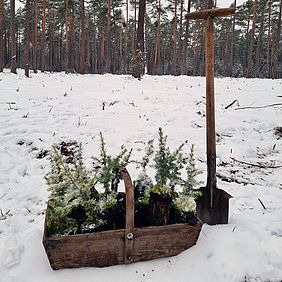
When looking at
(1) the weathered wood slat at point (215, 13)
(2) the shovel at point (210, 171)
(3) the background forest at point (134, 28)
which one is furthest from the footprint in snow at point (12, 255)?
(3) the background forest at point (134, 28)

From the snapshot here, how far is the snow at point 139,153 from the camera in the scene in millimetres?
2072

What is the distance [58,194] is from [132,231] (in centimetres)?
69

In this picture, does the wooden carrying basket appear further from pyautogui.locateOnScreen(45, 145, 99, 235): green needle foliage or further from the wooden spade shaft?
the wooden spade shaft

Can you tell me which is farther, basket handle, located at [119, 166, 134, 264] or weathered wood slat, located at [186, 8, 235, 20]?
weathered wood slat, located at [186, 8, 235, 20]

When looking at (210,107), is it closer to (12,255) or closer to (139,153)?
(139,153)

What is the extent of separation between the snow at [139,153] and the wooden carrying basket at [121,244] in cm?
7

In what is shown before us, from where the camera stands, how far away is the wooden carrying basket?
6.41 feet

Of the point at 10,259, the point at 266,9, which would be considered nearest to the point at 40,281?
the point at 10,259

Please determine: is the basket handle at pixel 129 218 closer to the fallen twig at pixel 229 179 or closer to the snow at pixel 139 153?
the snow at pixel 139 153

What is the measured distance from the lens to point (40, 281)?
197cm

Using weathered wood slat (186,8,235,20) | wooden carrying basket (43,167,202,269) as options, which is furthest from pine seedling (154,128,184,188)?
weathered wood slat (186,8,235,20)

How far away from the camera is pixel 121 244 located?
204 centimetres

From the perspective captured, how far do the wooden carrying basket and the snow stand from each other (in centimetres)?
7

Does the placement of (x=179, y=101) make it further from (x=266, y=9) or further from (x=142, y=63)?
(x=266, y=9)
